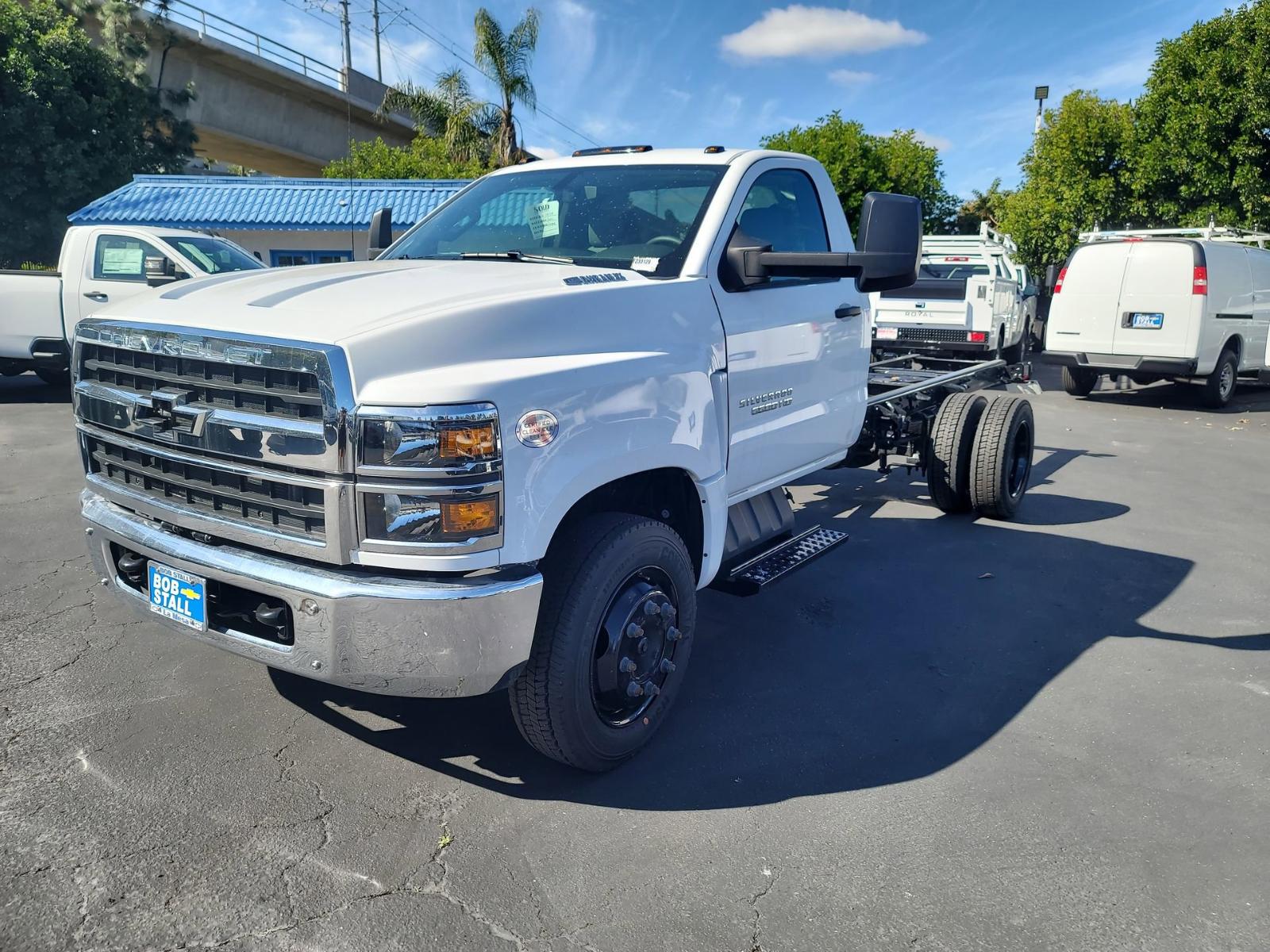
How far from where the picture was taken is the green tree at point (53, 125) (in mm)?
23609

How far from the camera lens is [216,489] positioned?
9.64 ft

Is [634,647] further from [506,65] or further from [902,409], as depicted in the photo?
[506,65]

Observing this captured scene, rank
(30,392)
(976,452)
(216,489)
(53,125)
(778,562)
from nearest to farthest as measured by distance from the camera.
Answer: (216,489) → (778,562) → (976,452) → (30,392) → (53,125)

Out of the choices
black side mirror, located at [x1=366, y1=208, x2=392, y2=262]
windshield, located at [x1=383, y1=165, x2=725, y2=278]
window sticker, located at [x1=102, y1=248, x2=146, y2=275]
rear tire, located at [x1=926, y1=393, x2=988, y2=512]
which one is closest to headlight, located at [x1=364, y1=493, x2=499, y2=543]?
windshield, located at [x1=383, y1=165, x2=725, y2=278]

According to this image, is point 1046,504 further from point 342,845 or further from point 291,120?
point 291,120

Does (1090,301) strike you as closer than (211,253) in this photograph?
No

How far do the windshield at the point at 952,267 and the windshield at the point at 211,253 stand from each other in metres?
11.3

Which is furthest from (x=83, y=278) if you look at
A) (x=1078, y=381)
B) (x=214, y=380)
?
(x=1078, y=381)

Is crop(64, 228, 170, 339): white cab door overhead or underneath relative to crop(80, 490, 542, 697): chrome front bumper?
overhead

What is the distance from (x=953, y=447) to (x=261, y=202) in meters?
20.1

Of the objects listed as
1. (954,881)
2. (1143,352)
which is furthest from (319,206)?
(954,881)

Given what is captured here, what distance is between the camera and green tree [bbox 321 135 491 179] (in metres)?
27.6

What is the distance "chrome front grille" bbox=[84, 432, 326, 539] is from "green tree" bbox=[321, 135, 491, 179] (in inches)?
986

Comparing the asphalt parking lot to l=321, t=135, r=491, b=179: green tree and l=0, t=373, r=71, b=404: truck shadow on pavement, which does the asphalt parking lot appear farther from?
l=321, t=135, r=491, b=179: green tree
